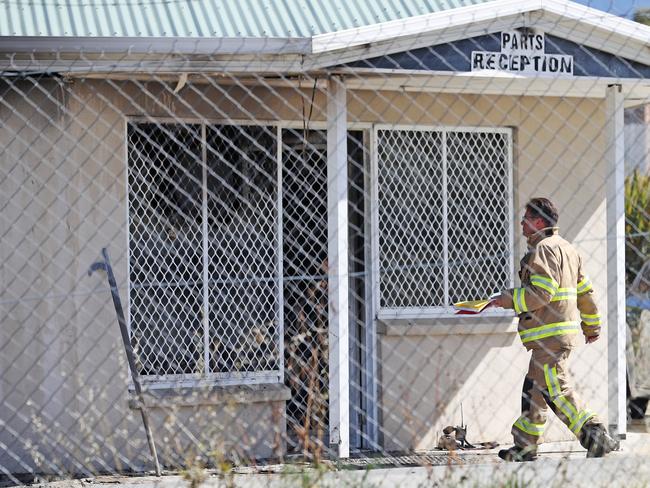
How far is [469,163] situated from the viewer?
10.0 meters

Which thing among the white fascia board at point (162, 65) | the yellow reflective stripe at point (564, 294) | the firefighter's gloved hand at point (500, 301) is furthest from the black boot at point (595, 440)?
the white fascia board at point (162, 65)

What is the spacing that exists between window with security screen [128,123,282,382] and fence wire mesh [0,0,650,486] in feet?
0.06

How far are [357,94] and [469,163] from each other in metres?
1.26

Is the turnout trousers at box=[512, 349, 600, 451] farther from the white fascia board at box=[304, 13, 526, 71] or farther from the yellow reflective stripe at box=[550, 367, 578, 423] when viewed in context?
the white fascia board at box=[304, 13, 526, 71]

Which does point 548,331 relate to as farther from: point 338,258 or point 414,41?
point 414,41

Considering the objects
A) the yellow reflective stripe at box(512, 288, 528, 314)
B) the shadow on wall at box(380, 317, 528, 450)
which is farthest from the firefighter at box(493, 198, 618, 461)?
the shadow on wall at box(380, 317, 528, 450)

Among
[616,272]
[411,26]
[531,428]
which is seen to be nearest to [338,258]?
[411,26]

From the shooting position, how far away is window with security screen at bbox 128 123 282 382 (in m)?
8.95

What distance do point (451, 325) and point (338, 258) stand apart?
1.87m

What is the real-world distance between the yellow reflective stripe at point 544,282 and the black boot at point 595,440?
1026mm

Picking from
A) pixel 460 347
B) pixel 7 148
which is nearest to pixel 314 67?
pixel 7 148

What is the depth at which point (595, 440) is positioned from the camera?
26.4 feet

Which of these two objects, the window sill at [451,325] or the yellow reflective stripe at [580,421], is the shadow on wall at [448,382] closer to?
the window sill at [451,325]

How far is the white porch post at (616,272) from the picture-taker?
921cm
